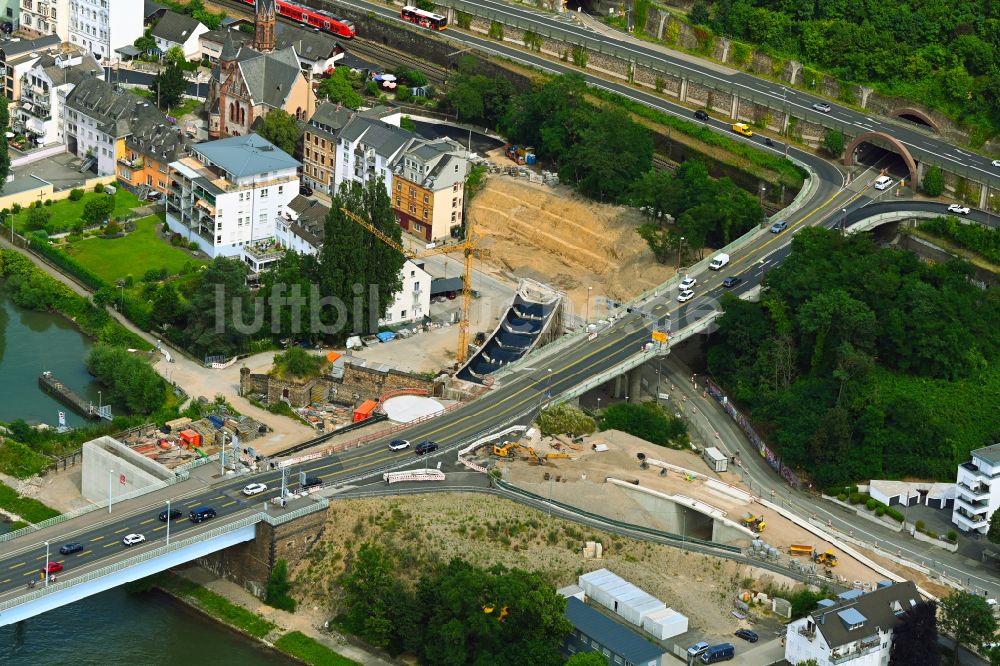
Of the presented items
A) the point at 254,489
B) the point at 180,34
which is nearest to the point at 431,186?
the point at 180,34

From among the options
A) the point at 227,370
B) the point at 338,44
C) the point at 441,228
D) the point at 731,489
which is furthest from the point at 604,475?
the point at 338,44

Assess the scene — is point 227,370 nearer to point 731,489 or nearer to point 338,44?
point 731,489

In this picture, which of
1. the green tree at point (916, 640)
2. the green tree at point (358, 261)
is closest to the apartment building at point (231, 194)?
the green tree at point (358, 261)

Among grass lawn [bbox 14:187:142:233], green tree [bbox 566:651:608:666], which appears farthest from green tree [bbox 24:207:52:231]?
green tree [bbox 566:651:608:666]

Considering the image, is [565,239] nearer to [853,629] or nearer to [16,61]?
[16,61]

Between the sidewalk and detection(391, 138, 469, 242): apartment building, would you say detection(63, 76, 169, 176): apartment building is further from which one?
the sidewalk

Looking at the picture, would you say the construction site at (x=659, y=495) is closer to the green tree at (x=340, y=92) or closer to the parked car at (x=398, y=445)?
the parked car at (x=398, y=445)
